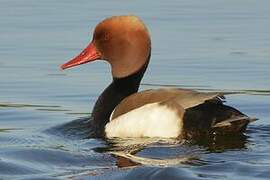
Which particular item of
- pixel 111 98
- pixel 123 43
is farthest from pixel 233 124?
pixel 123 43

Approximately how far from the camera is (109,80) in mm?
12812

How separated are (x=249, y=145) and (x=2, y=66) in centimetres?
471

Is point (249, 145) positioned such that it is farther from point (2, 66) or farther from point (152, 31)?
point (152, 31)

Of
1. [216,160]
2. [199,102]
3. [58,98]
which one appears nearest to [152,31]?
[58,98]

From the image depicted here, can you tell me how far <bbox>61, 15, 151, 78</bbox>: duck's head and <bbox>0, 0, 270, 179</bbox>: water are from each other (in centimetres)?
70

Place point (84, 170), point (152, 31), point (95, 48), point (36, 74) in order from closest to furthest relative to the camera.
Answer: point (84, 170)
point (95, 48)
point (36, 74)
point (152, 31)

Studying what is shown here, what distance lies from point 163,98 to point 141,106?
0.22 m

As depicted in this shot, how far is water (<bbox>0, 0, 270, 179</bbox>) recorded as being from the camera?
8.62m

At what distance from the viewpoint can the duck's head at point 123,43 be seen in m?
10.8

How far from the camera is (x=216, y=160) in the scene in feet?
28.6

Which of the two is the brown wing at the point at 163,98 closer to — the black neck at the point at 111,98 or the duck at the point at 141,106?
the duck at the point at 141,106

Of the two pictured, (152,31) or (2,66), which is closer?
(2,66)

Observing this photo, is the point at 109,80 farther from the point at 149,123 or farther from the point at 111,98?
the point at 149,123

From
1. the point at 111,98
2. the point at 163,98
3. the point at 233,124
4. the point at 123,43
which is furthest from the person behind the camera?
the point at 123,43
